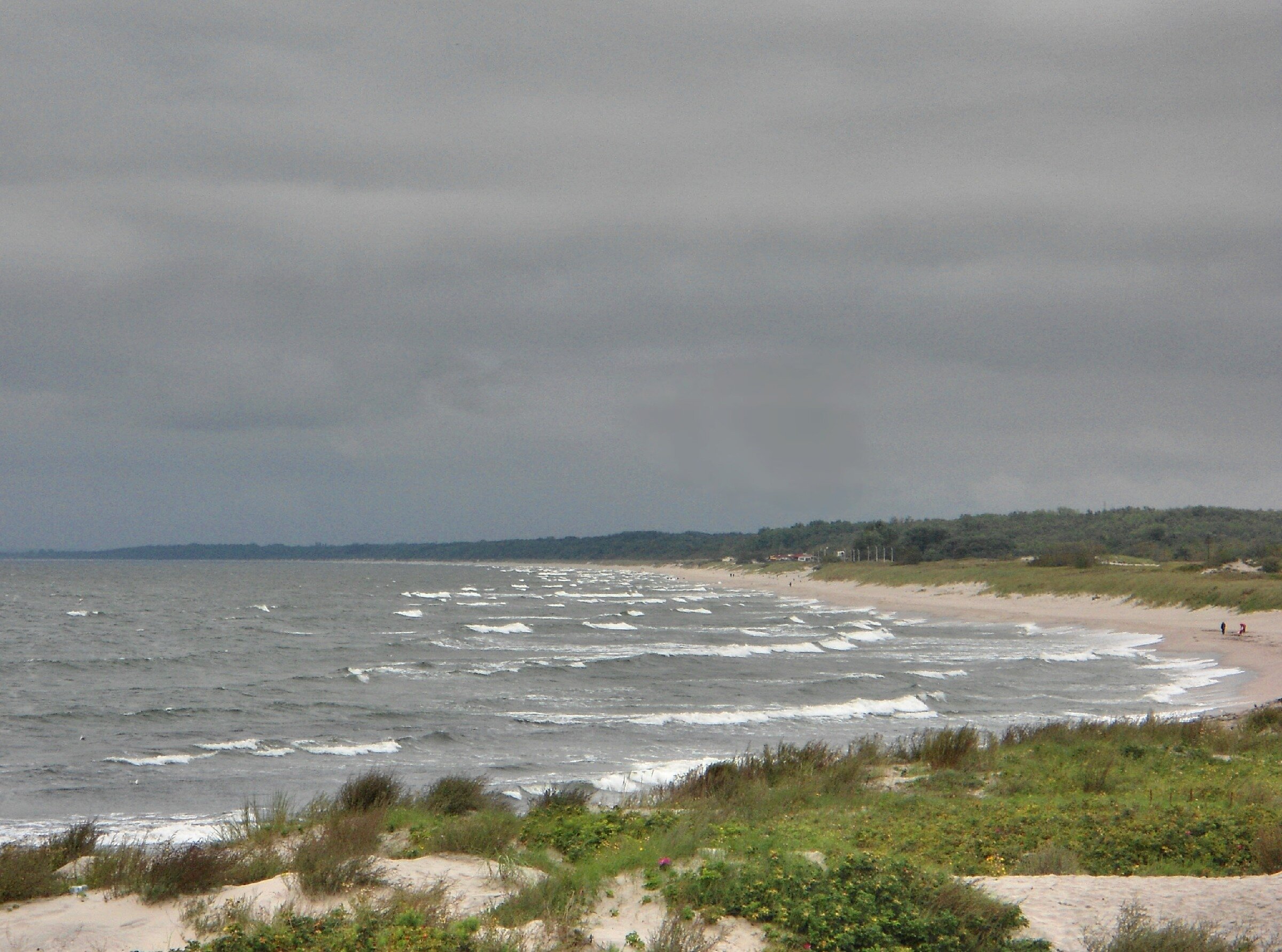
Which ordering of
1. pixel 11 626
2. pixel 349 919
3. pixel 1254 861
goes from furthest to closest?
pixel 11 626
pixel 1254 861
pixel 349 919

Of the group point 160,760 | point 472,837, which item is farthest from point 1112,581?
point 472,837

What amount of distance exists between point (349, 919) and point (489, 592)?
108 metres

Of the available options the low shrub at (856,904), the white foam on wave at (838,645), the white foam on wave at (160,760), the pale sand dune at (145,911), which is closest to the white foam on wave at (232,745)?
the white foam on wave at (160,760)

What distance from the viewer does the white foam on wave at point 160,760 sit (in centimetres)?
2145

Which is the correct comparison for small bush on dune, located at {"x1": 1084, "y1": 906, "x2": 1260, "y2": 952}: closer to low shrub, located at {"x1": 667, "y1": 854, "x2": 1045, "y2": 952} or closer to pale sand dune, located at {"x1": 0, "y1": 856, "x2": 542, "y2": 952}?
low shrub, located at {"x1": 667, "y1": 854, "x2": 1045, "y2": 952}

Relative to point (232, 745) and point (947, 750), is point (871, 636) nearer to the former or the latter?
point (232, 745)

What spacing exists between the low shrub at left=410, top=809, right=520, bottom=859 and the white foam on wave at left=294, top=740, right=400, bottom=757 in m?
11.3

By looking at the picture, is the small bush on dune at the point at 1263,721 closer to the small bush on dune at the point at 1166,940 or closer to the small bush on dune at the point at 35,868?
the small bush on dune at the point at 1166,940

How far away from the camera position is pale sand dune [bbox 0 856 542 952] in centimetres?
853

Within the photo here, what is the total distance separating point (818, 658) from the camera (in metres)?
44.1

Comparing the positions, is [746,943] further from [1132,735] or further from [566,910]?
[1132,735]

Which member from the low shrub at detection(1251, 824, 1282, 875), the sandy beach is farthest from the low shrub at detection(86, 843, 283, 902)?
the sandy beach

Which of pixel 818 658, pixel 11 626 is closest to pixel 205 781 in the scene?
pixel 818 658

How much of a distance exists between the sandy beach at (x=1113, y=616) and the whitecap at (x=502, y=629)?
104ft
